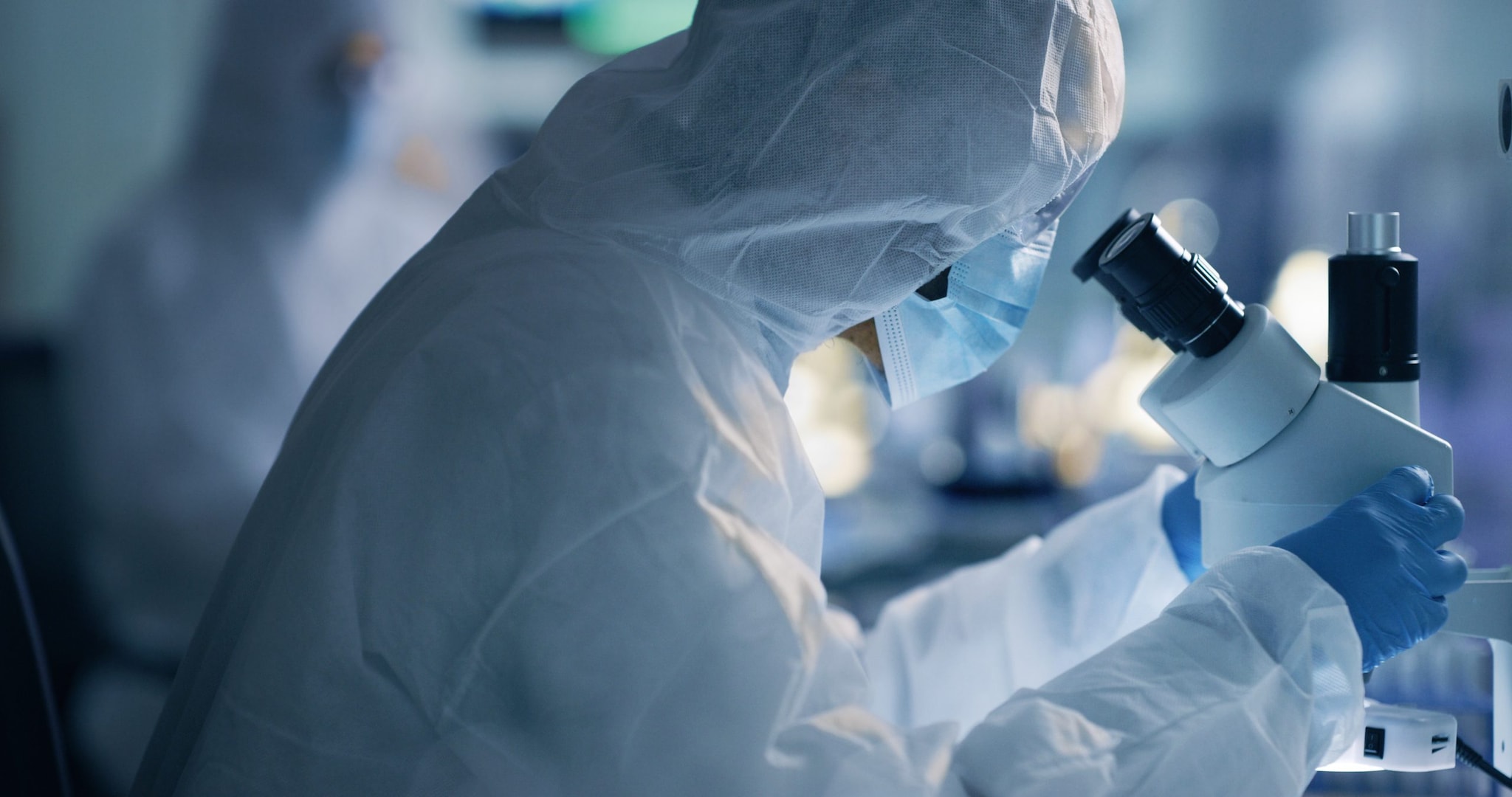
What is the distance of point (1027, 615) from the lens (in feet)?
3.48

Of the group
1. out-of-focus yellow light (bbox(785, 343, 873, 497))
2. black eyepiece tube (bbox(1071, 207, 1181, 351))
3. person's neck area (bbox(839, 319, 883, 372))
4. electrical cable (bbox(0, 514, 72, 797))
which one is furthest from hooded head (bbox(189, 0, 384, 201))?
black eyepiece tube (bbox(1071, 207, 1181, 351))

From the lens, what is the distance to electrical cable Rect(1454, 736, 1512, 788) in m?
0.78

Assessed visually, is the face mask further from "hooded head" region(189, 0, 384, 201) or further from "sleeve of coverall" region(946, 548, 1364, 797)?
"hooded head" region(189, 0, 384, 201)

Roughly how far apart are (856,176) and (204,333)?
1.57 metres

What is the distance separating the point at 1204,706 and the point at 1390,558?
7.0 inches

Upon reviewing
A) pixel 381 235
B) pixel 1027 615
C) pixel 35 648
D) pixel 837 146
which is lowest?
pixel 1027 615

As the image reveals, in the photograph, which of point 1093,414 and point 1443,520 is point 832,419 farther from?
point 1443,520

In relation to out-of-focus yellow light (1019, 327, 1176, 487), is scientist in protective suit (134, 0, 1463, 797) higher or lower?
higher

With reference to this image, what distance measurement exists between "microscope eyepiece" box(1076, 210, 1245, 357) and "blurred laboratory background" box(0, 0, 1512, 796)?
98 cm

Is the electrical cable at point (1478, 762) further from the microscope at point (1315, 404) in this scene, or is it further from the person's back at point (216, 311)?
the person's back at point (216, 311)

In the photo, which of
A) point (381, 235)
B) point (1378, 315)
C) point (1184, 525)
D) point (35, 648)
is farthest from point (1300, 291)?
point (35, 648)

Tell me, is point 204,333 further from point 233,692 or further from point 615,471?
point 615,471

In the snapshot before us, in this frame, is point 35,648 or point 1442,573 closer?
point 1442,573

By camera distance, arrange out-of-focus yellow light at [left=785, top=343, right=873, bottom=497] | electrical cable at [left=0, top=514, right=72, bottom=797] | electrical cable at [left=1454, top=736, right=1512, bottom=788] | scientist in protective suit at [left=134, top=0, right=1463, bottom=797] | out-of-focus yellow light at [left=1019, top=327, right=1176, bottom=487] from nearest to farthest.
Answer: scientist in protective suit at [left=134, top=0, right=1463, bottom=797] → electrical cable at [left=1454, top=736, right=1512, bottom=788] → electrical cable at [left=0, top=514, right=72, bottom=797] → out-of-focus yellow light at [left=1019, top=327, right=1176, bottom=487] → out-of-focus yellow light at [left=785, top=343, right=873, bottom=497]
